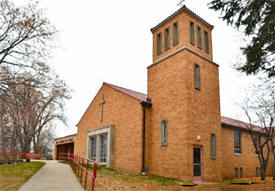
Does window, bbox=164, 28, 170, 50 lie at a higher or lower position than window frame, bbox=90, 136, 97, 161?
higher

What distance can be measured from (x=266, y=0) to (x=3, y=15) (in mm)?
12505

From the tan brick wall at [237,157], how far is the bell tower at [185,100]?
3612 mm

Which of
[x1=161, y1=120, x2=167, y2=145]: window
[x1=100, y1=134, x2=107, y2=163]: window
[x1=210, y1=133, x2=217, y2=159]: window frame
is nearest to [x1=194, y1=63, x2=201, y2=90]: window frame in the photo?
[x1=161, y1=120, x2=167, y2=145]: window

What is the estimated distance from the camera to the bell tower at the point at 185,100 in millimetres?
15500

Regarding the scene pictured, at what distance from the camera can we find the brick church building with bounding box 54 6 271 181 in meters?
15.7

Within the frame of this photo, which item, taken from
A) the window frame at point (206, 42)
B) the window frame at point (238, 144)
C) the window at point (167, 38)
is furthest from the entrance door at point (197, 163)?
the window frame at point (238, 144)

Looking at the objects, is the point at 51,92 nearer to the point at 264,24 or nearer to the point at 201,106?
the point at 201,106

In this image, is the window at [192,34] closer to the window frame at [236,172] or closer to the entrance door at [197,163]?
the entrance door at [197,163]

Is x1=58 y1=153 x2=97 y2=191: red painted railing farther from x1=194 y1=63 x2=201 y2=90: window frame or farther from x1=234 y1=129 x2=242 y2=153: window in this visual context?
x1=234 y1=129 x2=242 y2=153: window

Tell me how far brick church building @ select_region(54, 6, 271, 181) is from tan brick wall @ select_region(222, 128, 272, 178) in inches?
3.0

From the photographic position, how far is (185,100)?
1571 centimetres

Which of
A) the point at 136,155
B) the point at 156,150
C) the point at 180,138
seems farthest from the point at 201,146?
the point at 136,155

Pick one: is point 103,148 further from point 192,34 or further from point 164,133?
point 192,34

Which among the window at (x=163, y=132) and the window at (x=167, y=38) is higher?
the window at (x=167, y=38)
